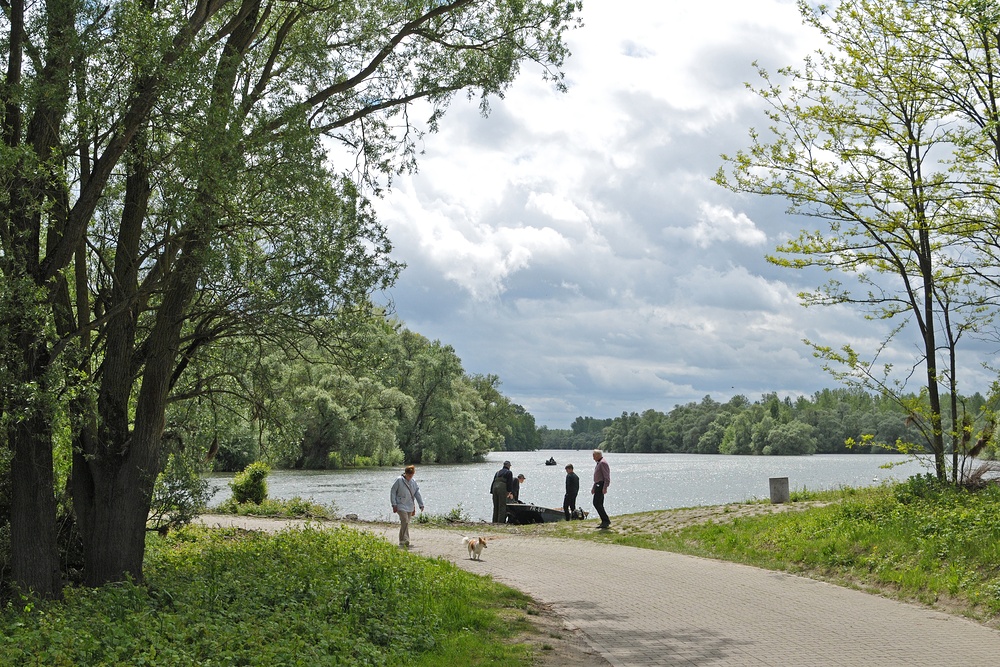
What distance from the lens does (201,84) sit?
9.39 meters

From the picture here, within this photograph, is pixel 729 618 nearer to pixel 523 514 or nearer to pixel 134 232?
pixel 134 232

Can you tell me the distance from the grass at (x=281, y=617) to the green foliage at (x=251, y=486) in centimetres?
1197

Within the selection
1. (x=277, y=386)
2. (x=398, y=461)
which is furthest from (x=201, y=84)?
(x=398, y=461)

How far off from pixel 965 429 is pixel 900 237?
12.0 ft

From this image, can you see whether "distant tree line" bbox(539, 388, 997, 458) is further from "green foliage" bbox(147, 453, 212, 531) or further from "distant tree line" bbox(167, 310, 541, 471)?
"green foliage" bbox(147, 453, 212, 531)

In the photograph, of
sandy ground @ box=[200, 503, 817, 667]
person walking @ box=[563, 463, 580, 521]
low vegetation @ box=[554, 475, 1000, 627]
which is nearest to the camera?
sandy ground @ box=[200, 503, 817, 667]

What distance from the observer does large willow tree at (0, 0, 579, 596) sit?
356 inches

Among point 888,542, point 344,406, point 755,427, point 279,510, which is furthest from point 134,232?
point 755,427

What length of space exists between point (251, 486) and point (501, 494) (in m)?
7.34

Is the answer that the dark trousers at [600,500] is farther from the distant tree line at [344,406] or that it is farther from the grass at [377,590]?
the distant tree line at [344,406]

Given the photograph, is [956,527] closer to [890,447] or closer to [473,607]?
[890,447]

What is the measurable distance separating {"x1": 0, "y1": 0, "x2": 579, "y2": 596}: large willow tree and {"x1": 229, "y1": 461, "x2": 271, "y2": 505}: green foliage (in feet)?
43.2

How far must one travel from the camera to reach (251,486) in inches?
963

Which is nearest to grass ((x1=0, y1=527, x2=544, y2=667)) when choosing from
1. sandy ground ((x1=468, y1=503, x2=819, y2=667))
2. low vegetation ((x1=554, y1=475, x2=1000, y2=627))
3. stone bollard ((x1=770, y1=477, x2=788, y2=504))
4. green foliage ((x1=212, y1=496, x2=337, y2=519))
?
sandy ground ((x1=468, y1=503, x2=819, y2=667))
